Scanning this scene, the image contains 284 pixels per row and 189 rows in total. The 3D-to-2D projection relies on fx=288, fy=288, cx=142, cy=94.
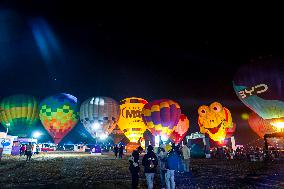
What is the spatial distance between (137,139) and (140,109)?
580 cm

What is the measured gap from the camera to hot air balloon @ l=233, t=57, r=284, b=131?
32625 millimetres

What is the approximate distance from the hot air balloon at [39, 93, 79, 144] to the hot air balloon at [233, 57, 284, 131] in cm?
3638

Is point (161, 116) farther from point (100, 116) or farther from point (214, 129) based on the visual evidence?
point (214, 129)

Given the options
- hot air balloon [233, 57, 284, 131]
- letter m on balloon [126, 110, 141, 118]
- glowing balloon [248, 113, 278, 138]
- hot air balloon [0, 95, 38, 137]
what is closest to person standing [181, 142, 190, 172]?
hot air balloon [233, 57, 284, 131]

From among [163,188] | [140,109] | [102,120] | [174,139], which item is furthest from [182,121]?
[163,188]

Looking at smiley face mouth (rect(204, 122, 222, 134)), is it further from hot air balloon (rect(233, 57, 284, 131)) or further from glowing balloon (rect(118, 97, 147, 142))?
hot air balloon (rect(233, 57, 284, 131))

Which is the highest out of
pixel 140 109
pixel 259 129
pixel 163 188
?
pixel 140 109

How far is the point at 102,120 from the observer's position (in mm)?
52938

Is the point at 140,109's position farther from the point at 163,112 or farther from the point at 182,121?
the point at 182,121

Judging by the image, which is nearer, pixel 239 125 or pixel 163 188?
pixel 163 188

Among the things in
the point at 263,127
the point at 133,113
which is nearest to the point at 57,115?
the point at 133,113

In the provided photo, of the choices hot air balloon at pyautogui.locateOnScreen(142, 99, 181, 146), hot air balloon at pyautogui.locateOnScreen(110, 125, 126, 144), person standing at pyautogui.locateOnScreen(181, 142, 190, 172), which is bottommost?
person standing at pyautogui.locateOnScreen(181, 142, 190, 172)

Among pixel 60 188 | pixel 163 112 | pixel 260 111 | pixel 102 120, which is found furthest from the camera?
pixel 102 120

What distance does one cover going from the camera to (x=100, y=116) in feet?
174
